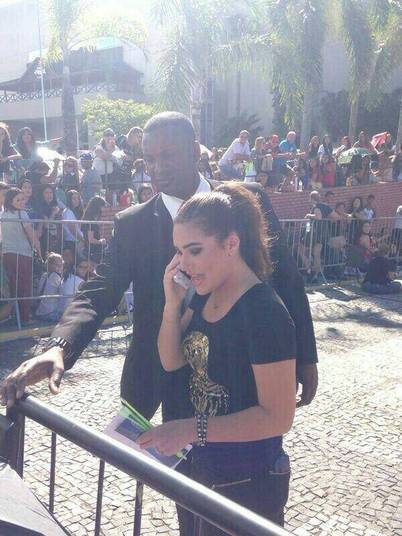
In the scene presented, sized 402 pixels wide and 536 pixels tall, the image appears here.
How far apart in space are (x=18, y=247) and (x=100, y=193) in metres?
3.34

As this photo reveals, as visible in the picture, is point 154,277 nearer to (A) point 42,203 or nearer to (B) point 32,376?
(B) point 32,376

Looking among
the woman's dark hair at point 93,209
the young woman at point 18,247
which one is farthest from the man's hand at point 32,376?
the woman's dark hair at point 93,209

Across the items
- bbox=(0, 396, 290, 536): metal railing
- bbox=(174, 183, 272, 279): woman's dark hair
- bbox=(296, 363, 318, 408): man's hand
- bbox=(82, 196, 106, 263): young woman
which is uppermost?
bbox=(174, 183, 272, 279): woman's dark hair

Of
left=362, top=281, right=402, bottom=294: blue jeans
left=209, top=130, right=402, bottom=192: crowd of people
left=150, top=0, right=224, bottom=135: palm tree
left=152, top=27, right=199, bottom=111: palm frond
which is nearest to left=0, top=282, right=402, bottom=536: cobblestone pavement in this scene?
left=362, top=281, right=402, bottom=294: blue jeans

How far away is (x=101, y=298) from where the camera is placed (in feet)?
8.25

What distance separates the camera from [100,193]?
10.4 meters

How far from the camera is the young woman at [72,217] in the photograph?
793cm

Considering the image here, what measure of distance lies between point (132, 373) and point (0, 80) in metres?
49.0

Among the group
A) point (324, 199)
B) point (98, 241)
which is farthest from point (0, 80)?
point (98, 241)

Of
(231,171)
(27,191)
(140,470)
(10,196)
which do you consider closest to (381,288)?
(231,171)

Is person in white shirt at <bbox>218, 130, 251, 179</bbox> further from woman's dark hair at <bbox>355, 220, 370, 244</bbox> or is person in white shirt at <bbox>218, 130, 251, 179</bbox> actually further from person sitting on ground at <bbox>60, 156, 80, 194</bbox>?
person sitting on ground at <bbox>60, 156, 80, 194</bbox>

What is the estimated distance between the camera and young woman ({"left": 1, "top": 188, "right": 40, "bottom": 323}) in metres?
7.17

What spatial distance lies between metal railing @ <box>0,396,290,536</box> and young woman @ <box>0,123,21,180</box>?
293 inches

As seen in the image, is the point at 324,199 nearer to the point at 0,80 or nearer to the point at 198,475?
the point at 198,475
